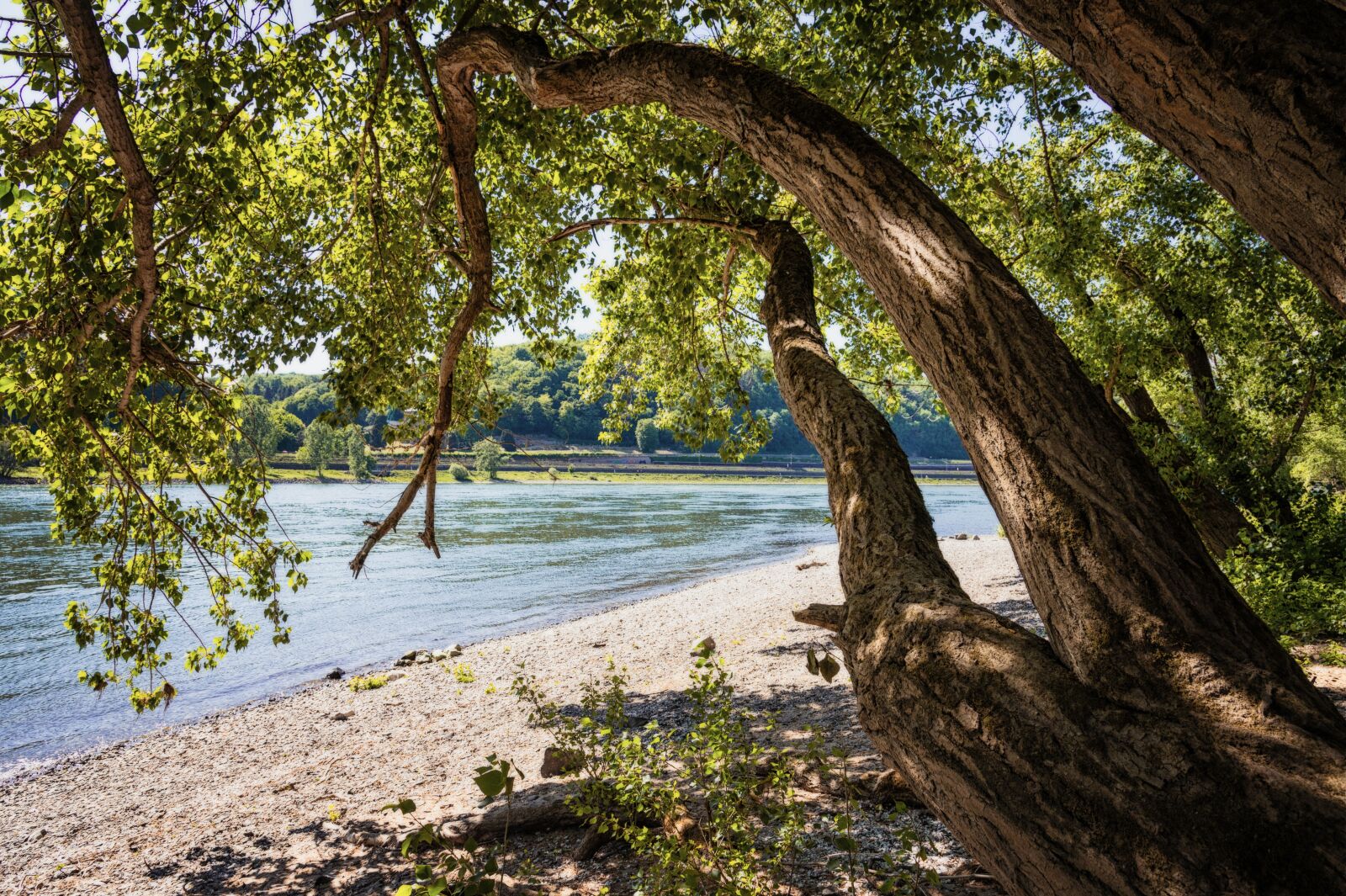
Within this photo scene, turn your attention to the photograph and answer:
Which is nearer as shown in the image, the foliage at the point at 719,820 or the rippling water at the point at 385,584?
the foliage at the point at 719,820

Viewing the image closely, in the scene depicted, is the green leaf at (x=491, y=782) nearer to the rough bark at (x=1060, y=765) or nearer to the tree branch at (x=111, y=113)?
the rough bark at (x=1060, y=765)

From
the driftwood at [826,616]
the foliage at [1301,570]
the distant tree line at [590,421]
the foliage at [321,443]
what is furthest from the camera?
the distant tree line at [590,421]

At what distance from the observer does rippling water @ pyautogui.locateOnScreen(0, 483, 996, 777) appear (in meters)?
10.9

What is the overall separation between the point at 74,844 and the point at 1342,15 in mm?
8824

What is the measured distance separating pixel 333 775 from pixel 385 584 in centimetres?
1396

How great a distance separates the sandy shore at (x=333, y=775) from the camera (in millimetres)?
4816

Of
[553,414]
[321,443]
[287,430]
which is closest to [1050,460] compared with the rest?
[321,443]

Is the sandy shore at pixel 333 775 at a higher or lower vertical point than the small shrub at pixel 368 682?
higher

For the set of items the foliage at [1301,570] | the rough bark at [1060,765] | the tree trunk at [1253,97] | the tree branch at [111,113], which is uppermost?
the tree branch at [111,113]

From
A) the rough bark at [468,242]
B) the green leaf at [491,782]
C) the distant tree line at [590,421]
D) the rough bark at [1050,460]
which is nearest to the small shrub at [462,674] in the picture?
the rough bark at [468,242]

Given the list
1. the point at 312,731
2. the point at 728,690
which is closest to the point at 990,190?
the point at 728,690

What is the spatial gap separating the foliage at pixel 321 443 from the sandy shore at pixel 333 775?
2.84 meters

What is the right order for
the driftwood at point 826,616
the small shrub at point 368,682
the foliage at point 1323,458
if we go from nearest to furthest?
the driftwood at point 826,616 < the small shrub at point 368,682 < the foliage at point 1323,458

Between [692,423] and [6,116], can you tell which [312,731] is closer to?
[692,423]
